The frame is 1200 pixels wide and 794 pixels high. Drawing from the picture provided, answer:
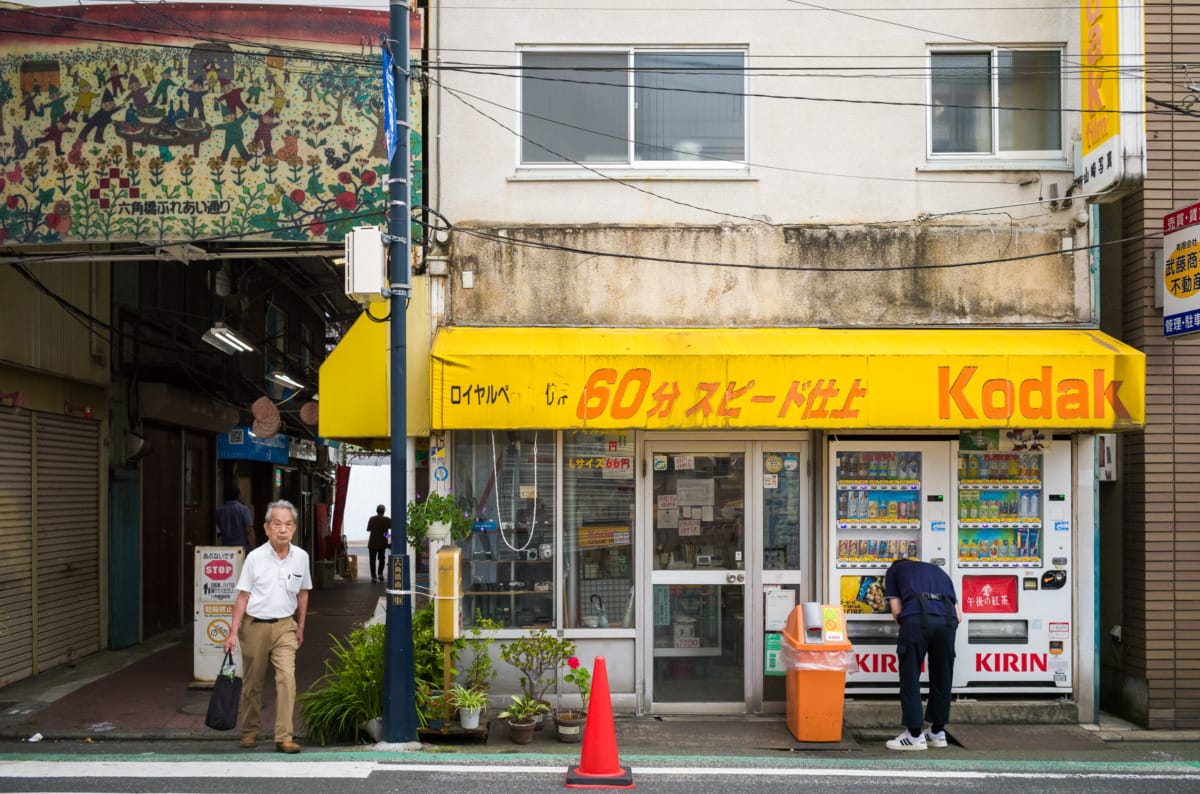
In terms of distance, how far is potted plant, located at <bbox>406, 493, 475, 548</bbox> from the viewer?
28.2ft

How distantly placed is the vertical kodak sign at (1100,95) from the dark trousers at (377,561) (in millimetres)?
16085

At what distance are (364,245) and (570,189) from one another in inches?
97.7

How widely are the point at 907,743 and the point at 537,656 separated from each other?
312cm

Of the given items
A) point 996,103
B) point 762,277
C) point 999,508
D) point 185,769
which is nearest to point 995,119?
point 996,103

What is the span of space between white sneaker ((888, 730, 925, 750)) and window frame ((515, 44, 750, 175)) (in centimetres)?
516

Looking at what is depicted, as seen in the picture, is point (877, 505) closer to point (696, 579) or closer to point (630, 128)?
point (696, 579)

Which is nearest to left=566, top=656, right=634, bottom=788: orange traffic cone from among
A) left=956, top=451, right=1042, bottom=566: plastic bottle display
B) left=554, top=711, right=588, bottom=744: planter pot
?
left=554, top=711, right=588, bottom=744: planter pot

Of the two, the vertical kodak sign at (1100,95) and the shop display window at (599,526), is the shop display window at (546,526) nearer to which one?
the shop display window at (599,526)

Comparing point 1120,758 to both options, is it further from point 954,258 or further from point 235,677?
point 235,677

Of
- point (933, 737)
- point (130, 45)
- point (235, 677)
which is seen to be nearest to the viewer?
point (235, 677)

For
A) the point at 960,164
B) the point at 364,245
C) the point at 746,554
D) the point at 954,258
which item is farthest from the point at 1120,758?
the point at 364,245

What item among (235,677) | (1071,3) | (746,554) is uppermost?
(1071,3)

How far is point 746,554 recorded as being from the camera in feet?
30.9

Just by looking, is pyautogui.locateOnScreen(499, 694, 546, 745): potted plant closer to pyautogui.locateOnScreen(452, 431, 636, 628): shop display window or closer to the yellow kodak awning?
pyautogui.locateOnScreen(452, 431, 636, 628): shop display window
